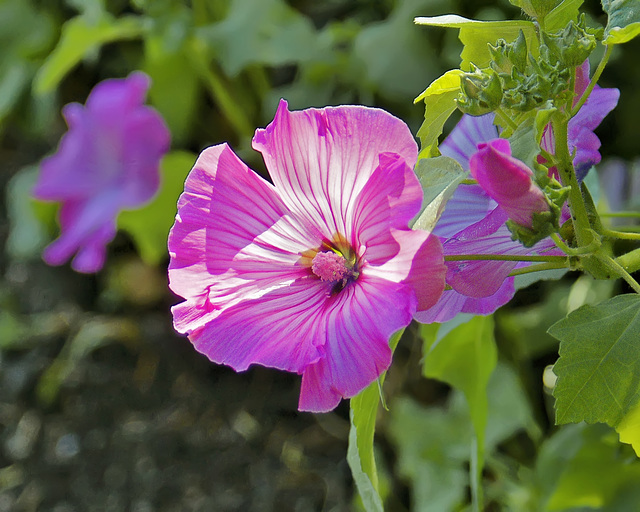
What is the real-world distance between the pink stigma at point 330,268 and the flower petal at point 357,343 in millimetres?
28

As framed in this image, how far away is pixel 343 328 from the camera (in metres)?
0.33

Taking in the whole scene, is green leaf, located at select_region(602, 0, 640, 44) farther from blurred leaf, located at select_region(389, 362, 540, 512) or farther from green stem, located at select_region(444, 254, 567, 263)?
blurred leaf, located at select_region(389, 362, 540, 512)

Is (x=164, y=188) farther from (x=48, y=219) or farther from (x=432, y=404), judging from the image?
(x=432, y=404)

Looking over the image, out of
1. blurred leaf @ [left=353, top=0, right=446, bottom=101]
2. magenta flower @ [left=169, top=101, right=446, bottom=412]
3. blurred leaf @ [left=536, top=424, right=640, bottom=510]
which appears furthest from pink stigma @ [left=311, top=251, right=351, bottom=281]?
blurred leaf @ [left=353, top=0, right=446, bottom=101]

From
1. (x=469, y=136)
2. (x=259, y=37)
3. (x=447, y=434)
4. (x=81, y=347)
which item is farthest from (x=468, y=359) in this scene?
(x=81, y=347)

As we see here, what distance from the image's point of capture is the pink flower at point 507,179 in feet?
0.93

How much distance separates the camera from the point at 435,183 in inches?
13.1

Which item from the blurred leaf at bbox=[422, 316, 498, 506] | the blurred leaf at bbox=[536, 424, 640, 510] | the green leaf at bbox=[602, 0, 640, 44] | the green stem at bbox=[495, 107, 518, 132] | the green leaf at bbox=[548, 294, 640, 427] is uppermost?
the green leaf at bbox=[602, 0, 640, 44]

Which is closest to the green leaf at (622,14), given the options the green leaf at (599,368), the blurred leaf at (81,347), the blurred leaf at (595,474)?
the green leaf at (599,368)

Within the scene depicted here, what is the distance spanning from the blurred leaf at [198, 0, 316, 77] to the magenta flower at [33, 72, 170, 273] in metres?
0.18

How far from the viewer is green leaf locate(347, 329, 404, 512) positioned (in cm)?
35

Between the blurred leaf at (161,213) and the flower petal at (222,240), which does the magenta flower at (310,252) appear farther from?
the blurred leaf at (161,213)

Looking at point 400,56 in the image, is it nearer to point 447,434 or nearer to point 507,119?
point 447,434

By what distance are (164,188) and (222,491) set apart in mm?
504
